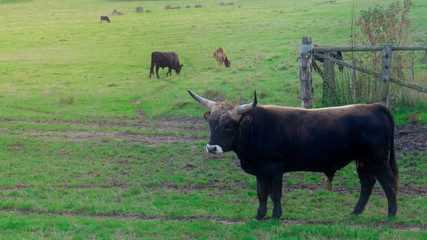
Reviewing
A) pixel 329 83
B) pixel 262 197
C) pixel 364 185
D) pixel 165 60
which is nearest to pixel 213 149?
pixel 262 197

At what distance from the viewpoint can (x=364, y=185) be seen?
24.5 feet

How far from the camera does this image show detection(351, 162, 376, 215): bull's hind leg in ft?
24.2

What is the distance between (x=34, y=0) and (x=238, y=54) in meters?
57.0

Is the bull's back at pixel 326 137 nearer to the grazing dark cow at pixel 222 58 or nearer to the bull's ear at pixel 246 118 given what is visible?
the bull's ear at pixel 246 118

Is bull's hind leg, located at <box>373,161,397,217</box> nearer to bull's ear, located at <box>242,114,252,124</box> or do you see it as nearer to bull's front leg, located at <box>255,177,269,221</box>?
bull's front leg, located at <box>255,177,269,221</box>

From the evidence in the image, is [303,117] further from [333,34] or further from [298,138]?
[333,34]

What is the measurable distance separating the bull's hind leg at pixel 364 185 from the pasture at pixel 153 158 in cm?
20

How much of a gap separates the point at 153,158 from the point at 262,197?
4.45m

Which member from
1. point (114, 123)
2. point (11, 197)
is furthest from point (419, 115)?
point (11, 197)

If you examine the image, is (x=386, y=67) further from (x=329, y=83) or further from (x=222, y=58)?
(x=222, y=58)

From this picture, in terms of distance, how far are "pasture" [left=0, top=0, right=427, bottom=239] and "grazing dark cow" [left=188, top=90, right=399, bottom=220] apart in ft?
2.00

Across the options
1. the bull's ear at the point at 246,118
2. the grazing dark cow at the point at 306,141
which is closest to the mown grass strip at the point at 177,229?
the grazing dark cow at the point at 306,141

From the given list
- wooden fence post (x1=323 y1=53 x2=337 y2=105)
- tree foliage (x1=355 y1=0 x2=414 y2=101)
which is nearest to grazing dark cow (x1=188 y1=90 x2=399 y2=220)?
tree foliage (x1=355 y1=0 x2=414 y2=101)

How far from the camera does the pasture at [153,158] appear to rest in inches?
276
